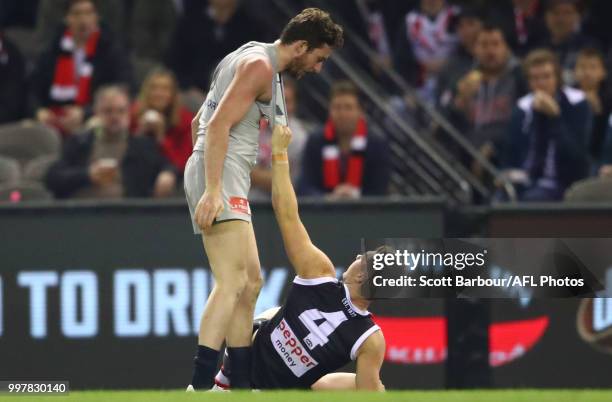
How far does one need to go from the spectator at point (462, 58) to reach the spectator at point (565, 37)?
0.67 m

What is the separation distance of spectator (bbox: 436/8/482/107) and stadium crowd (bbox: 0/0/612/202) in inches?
0.8

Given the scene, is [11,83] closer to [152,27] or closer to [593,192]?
[152,27]

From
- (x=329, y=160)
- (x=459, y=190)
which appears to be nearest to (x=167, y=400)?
(x=329, y=160)

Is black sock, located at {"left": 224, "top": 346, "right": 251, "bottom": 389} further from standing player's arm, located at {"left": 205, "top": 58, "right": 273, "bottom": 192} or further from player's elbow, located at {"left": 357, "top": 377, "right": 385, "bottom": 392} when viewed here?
standing player's arm, located at {"left": 205, "top": 58, "right": 273, "bottom": 192}

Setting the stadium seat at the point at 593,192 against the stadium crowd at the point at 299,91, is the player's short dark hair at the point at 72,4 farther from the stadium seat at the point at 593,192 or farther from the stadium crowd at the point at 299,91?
the stadium seat at the point at 593,192

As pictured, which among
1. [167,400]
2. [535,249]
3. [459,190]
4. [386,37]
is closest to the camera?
[167,400]

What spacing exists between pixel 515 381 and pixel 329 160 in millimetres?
2519

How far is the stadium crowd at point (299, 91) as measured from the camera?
1192cm

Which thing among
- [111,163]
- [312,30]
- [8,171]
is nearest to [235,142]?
[312,30]

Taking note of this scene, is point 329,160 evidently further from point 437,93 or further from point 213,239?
point 213,239

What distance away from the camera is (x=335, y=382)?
832 centimetres

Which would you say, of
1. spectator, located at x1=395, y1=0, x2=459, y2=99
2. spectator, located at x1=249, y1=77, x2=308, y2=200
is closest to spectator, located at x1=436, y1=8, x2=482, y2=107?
spectator, located at x1=395, y1=0, x2=459, y2=99

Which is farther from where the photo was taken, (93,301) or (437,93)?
(437,93)

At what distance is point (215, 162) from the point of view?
23.8 ft
